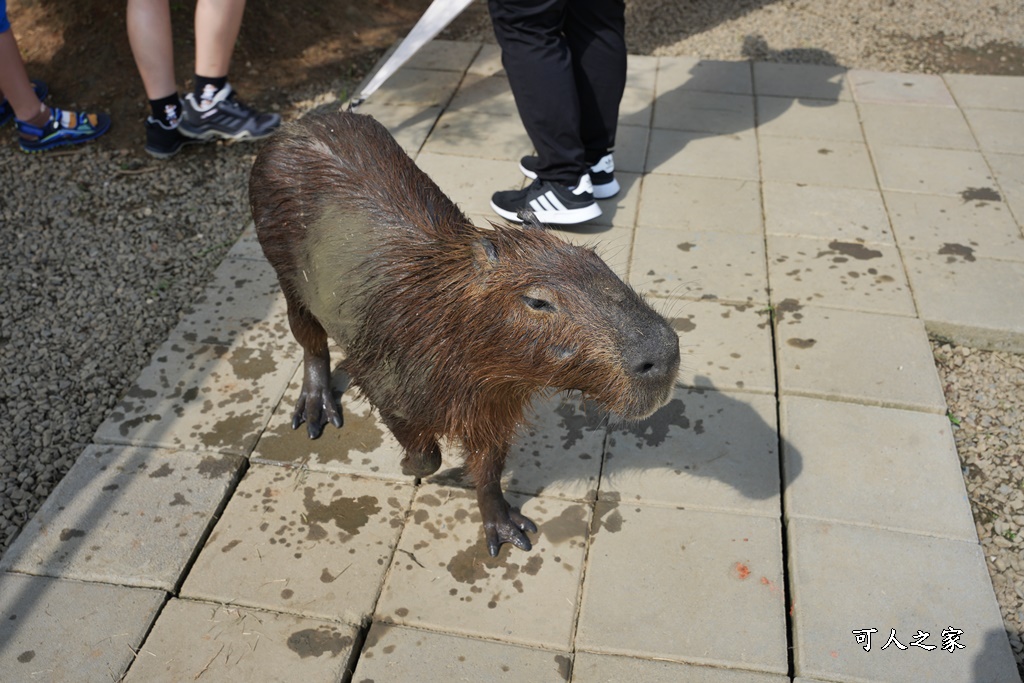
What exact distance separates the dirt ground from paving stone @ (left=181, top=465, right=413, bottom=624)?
3.31 metres

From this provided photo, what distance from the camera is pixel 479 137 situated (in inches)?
215

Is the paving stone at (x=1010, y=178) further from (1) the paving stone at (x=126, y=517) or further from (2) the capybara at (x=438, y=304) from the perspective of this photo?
(1) the paving stone at (x=126, y=517)

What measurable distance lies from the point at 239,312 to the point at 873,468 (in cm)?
286

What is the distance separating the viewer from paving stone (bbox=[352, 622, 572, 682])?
2.56 m

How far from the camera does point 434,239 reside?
262 centimetres

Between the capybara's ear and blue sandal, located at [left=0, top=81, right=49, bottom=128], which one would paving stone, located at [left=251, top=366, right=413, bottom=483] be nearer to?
the capybara's ear

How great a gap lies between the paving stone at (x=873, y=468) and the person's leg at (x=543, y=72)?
1.82m

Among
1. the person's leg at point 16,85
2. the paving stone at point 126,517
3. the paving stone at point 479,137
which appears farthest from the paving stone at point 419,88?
the paving stone at point 126,517

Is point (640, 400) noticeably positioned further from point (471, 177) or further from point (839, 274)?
point (471, 177)

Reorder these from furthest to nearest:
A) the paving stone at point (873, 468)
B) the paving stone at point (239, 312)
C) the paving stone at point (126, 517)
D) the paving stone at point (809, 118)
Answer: the paving stone at point (809, 118) → the paving stone at point (239, 312) → the paving stone at point (873, 468) → the paving stone at point (126, 517)

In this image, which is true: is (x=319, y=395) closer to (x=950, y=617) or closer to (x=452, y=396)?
(x=452, y=396)

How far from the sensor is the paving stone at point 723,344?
362cm

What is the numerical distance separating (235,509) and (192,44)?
4.46 metres

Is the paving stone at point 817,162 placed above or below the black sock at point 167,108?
below
